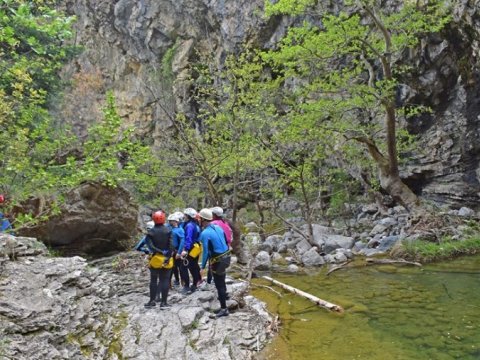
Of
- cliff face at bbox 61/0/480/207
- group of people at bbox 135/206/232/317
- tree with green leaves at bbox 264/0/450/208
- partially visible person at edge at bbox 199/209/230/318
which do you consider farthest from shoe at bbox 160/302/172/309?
tree with green leaves at bbox 264/0/450/208

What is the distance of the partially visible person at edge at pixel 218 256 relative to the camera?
7.65 m

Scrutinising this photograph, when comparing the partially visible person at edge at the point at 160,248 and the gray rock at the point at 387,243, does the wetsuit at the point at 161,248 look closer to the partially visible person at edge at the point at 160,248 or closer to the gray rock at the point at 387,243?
the partially visible person at edge at the point at 160,248

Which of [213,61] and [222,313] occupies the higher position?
[213,61]

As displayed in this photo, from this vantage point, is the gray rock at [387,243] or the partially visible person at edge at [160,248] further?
the gray rock at [387,243]

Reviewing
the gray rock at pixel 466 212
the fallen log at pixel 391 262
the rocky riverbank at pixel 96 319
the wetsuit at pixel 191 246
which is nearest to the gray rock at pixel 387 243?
the fallen log at pixel 391 262

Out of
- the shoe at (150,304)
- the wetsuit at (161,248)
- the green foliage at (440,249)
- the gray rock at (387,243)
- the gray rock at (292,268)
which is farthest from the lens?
the gray rock at (387,243)

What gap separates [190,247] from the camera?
9.09m

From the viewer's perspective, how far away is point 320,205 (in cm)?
2366

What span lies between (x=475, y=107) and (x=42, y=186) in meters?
17.5

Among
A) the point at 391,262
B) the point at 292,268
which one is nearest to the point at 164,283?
the point at 292,268

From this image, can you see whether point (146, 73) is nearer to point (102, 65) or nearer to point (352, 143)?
point (102, 65)

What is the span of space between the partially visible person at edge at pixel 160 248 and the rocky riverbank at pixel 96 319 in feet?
1.04

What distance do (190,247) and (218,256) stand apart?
1583 millimetres

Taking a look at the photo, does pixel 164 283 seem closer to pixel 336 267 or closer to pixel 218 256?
pixel 218 256
